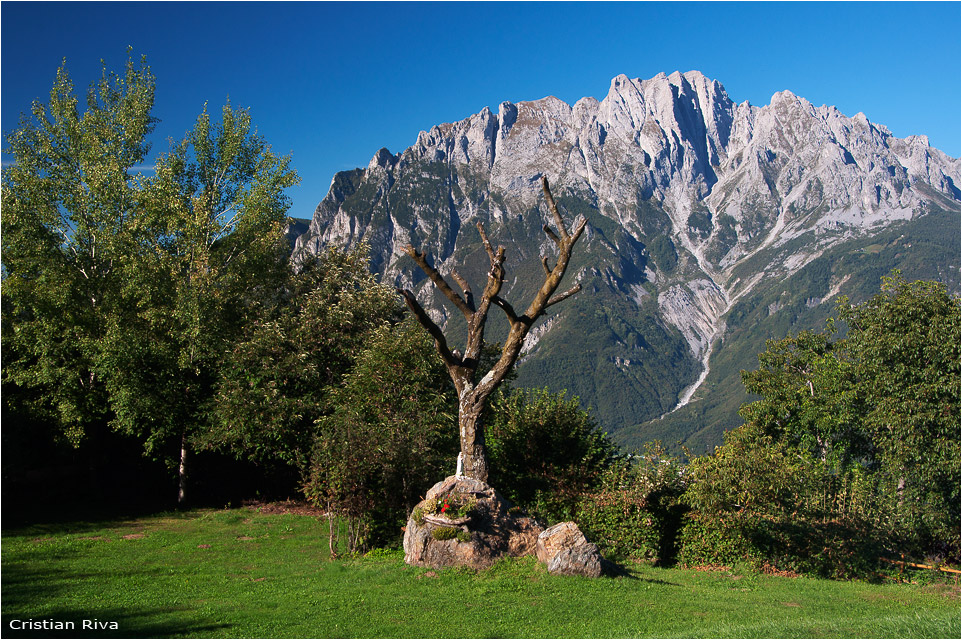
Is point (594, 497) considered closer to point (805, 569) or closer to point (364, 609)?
point (805, 569)

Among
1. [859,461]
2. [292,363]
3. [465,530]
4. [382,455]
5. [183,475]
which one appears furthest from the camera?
[859,461]

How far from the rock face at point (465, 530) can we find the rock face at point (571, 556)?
776 millimetres

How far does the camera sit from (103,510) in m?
23.0

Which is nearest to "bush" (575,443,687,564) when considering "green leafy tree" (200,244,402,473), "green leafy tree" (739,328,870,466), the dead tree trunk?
the dead tree trunk

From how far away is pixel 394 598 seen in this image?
40.6 ft

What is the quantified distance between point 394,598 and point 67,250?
2072 centimetres

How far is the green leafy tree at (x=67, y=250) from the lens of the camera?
2320 cm

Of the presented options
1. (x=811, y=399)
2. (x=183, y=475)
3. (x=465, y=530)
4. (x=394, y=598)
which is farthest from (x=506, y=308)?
(x=811, y=399)

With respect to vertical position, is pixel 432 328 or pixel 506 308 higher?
pixel 506 308

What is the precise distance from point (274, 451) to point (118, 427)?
17.7ft

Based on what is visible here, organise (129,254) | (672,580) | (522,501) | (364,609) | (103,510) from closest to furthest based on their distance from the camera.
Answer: (364,609)
(672,580)
(522,501)
(103,510)
(129,254)

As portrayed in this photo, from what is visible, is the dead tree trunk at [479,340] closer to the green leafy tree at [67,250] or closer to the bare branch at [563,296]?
the bare branch at [563,296]

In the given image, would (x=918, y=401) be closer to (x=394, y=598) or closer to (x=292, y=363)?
(x=394, y=598)

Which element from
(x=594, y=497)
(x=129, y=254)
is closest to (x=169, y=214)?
(x=129, y=254)
